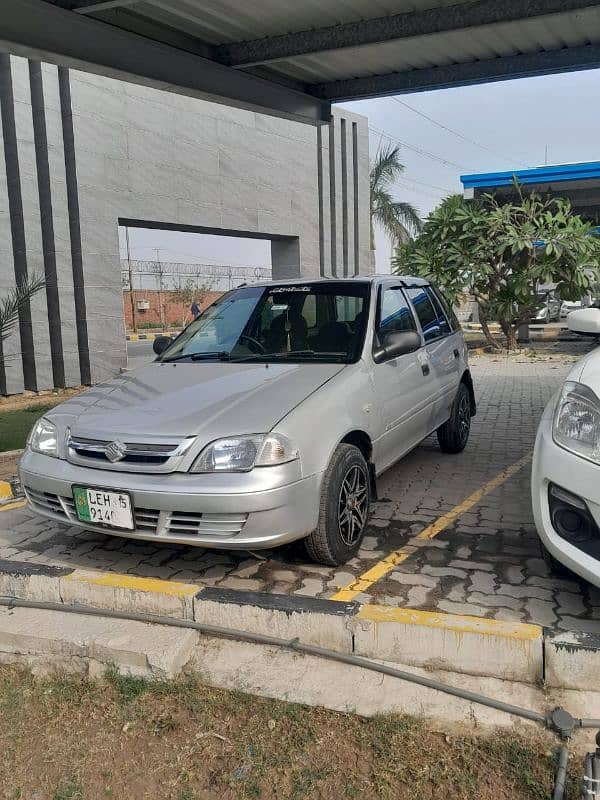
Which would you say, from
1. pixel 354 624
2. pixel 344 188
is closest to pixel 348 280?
pixel 354 624

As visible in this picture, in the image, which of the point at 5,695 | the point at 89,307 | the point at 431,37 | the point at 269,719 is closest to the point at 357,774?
the point at 269,719

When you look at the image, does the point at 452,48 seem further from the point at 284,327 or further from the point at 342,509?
the point at 342,509

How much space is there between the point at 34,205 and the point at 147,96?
3.25m

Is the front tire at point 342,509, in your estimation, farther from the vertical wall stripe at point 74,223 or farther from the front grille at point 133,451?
the vertical wall stripe at point 74,223

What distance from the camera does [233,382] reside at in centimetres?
416

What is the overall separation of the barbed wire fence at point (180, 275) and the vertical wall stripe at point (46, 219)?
23765mm

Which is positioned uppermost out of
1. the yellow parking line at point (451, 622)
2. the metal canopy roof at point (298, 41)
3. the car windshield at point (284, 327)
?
the metal canopy roof at point (298, 41)

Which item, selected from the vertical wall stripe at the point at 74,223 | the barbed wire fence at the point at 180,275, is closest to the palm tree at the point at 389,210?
the barbed wire fence at the point at 180,275

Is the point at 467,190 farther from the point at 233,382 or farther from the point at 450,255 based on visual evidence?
the point at 233,382

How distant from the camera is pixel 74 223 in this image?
39.4 ft

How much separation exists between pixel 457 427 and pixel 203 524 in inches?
143

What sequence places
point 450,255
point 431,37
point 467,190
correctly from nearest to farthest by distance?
point 431,37 < point 450,255 < point 467,190

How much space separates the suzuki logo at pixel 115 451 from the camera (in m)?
3.64

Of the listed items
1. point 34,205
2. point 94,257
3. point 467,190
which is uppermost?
point 467,190
